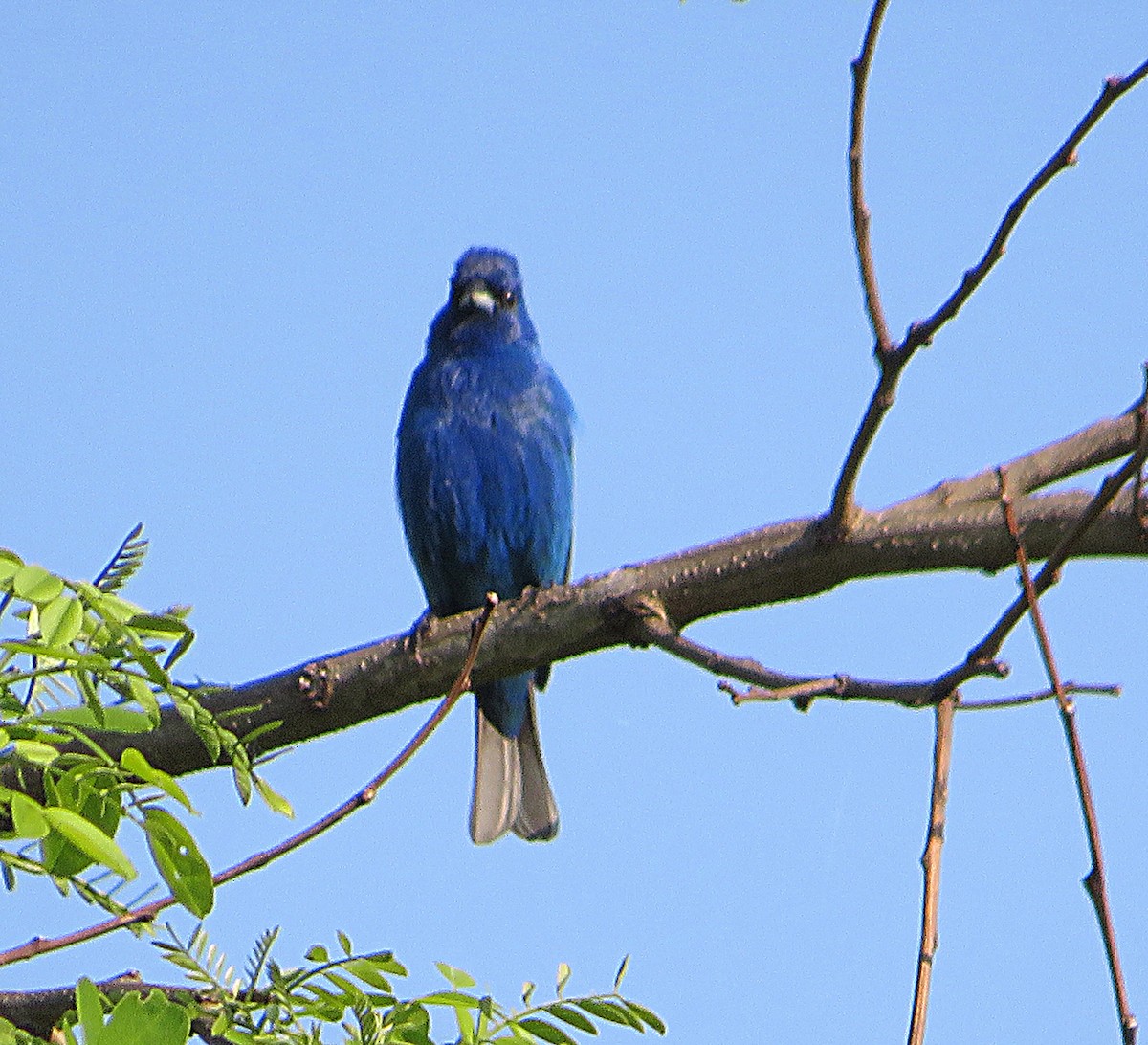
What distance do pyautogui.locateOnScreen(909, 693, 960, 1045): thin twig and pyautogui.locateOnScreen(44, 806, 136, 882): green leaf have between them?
0.80 m

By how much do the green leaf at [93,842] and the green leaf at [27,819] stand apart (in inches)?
0.5

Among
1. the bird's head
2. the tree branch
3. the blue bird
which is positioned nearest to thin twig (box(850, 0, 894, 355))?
the tree branch

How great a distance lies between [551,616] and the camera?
321 cm

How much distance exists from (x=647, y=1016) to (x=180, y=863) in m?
0.78

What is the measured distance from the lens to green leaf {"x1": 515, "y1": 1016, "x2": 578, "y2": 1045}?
2207mm

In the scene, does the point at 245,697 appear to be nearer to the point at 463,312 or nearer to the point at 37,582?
the point at 37,582

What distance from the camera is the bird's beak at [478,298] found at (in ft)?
21.7

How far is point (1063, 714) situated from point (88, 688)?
1076 mm

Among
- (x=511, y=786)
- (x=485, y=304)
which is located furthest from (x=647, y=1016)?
(x=485, y=304)

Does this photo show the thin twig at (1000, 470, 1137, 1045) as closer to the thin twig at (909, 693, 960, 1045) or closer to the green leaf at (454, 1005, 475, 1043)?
the thin twig at (909, 693, 960, 1045)

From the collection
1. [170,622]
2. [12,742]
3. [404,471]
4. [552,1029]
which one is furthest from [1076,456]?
[404,471]

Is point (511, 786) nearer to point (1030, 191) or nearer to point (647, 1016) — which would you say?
point (647, 1016)

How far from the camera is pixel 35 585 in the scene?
6.07 ft

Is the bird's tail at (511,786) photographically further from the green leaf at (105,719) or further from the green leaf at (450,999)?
the green leaf at (105,719)
